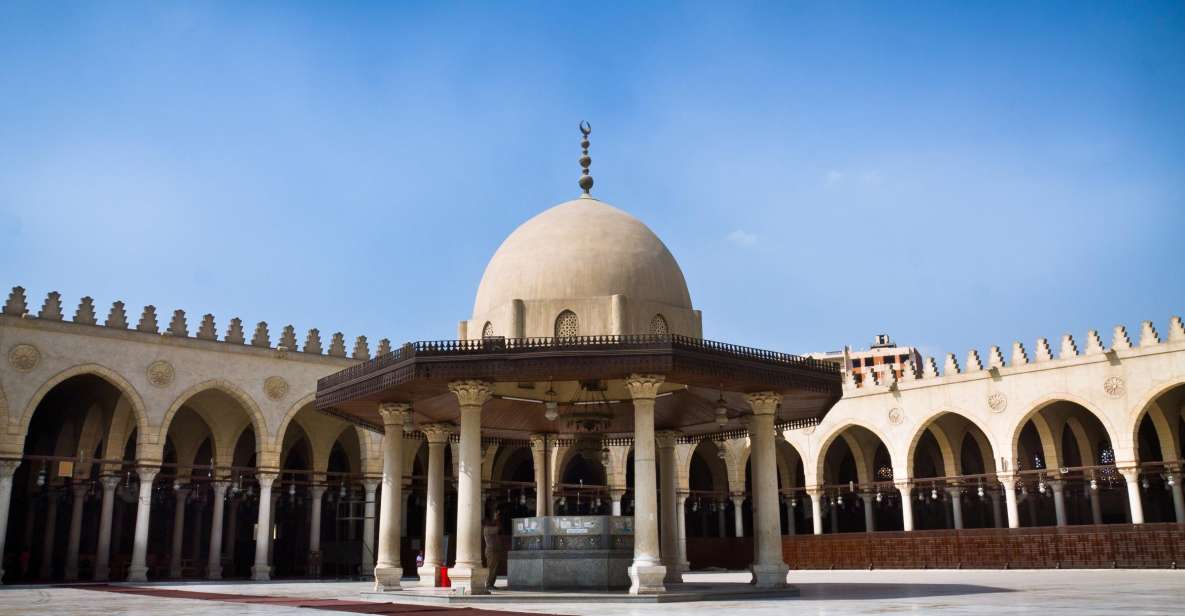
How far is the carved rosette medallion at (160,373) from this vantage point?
2939cm

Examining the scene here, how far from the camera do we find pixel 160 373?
29.5 metres

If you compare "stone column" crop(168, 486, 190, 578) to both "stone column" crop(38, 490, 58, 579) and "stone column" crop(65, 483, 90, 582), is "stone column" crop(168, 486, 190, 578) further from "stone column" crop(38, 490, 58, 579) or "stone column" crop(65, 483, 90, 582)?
"stone column" crop(38, 490, 58, 579)

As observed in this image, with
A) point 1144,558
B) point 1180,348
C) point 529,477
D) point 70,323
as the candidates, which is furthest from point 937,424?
point 70,323

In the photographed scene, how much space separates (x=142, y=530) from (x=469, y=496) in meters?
16.3

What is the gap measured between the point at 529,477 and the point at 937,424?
18623 mm

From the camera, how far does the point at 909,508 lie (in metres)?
36.6

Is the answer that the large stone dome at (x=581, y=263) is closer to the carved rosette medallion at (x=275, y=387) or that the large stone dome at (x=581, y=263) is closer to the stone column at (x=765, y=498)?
the stone column at (x=765, y=498)

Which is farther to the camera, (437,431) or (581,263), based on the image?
(437,431)

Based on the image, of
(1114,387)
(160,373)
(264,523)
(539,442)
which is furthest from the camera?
(1114,387)

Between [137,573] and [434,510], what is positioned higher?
[434,510]

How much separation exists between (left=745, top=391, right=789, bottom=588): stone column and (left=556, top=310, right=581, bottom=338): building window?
3512 mm

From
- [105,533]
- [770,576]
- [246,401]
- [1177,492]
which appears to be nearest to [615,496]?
[246,401]

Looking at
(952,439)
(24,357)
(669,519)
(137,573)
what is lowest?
(137,573)

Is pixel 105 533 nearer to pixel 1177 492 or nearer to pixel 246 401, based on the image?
pixel 246 401
